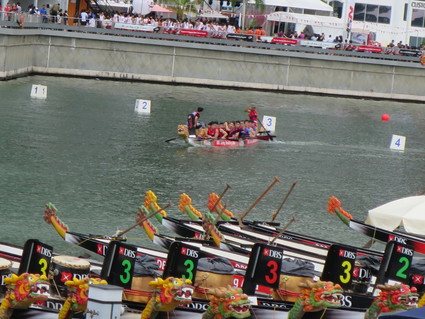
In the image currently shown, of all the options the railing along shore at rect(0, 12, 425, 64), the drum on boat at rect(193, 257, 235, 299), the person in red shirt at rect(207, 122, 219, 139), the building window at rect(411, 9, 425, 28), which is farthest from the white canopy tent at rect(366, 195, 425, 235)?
the building window at rect(411, 9, 425, 28)

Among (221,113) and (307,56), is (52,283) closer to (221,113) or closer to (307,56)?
(221,113)

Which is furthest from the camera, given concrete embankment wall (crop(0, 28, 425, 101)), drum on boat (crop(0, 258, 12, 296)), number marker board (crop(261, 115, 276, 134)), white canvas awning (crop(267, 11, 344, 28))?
white canvas awning (crop(267, 11, 344, 28))

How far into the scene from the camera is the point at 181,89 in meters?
68.2

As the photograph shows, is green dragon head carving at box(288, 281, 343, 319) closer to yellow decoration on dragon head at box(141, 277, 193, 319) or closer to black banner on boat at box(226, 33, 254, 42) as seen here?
yellow decoration on dragon head at box(141, 277, 193, 319)

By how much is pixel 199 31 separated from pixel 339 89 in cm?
1085

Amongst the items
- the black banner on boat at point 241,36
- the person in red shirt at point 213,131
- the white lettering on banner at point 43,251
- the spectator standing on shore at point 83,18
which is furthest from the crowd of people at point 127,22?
the white lettering on banner at point 43,251

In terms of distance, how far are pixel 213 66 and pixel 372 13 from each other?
25.7 m

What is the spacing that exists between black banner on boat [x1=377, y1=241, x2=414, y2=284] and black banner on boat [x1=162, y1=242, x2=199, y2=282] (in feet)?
14.4

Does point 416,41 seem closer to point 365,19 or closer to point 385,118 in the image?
point 365,19

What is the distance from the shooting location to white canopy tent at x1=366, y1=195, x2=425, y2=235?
2688 cm

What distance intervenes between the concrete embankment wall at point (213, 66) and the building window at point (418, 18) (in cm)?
1998

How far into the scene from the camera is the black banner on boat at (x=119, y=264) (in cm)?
1900

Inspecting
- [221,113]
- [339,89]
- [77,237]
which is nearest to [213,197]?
[77,237]

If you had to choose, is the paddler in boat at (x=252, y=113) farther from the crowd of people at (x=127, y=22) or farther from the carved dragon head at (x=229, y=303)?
the carved dragon head at (x=229, y=303)
